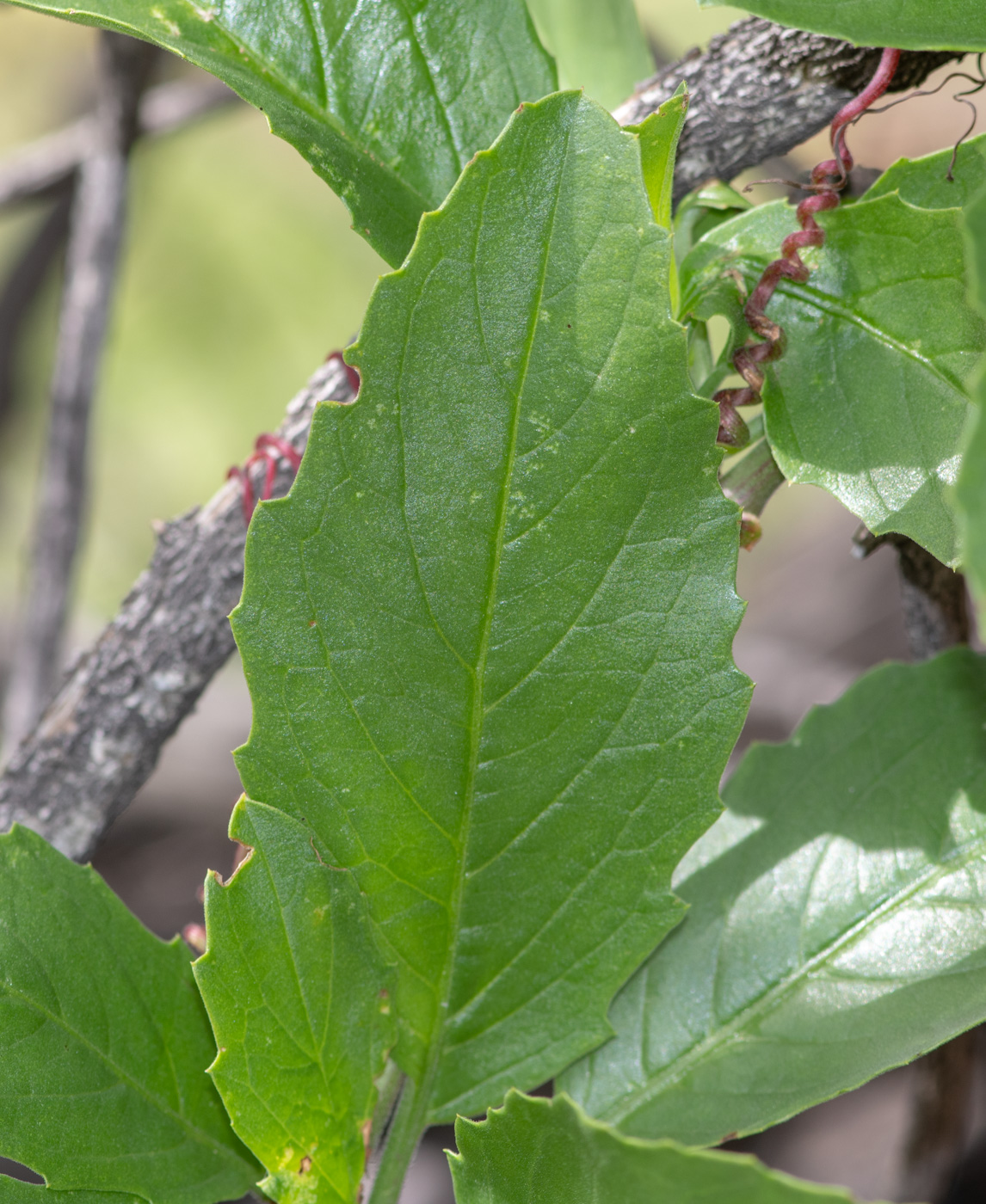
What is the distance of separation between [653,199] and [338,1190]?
31 centimetres

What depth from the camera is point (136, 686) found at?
50cm

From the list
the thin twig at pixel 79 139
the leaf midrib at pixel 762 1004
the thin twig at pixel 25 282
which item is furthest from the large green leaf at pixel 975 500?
the thin twig at pixel 25 282

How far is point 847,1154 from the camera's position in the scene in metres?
0.85

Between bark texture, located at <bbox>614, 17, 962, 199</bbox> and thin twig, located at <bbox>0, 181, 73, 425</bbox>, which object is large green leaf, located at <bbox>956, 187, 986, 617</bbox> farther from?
thin twig, located at <bbox>0, 181, 73, 425</bbox>

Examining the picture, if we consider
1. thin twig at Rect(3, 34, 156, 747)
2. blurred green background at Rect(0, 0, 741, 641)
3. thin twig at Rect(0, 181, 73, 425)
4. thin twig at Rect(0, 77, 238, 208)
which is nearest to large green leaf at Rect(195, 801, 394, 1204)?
thin twig at Rect(3, 34, 156, 747)

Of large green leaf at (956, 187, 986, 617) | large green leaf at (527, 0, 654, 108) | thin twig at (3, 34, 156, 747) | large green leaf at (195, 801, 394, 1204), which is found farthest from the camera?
thin twig at (3, 34, 156, 747)

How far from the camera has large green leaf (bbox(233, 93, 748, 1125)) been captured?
272 mm

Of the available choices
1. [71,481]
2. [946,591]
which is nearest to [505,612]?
[946,591]

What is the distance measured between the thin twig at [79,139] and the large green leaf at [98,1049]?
79 cm

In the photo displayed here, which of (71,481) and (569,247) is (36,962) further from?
(71,481)

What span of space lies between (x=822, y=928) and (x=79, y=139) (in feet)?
3.17

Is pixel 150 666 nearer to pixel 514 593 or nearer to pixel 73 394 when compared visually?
pixel 514 593

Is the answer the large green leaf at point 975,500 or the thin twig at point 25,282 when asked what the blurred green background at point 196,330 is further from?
the large green leaf at point 975,500

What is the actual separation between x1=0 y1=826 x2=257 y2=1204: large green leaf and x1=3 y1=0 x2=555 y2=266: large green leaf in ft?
0.73
